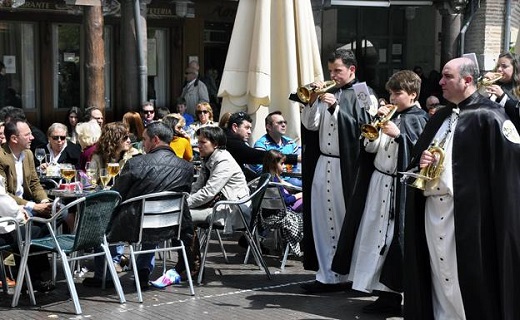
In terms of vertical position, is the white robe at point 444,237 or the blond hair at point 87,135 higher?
the blond hair at point 87,135

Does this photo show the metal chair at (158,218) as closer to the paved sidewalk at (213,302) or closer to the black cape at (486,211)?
the paved sidewalk at (213,302)

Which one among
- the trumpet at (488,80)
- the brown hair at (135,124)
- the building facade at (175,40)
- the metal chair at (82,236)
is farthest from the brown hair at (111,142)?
the building facade at (175,40)

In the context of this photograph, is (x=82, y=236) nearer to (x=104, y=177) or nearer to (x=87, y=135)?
(x=104, y=177)

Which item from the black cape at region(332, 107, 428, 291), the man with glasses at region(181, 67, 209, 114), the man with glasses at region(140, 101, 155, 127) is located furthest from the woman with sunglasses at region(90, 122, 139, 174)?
the man with glasses at region(181, 67, 209, 114)

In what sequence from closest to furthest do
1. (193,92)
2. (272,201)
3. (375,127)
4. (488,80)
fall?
(488,80) < (375,127) < (272,201) < (193,92)

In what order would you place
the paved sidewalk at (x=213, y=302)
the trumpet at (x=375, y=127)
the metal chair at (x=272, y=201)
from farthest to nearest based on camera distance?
the metal chair at (x=272, y=201)
the paved sidewalk at (x=213, y=302)
the trumpet at (x=375, y=127)

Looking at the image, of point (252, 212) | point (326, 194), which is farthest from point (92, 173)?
point (326, 194)

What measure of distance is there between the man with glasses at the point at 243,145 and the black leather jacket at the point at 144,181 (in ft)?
6.17

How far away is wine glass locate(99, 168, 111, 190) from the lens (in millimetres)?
8250

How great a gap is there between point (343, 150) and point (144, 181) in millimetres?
1637

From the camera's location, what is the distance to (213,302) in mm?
7414

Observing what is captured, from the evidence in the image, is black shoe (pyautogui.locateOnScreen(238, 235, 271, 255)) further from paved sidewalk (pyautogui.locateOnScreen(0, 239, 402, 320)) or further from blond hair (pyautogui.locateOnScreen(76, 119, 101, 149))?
blond hair (pyautogui.locateOnScreen(76, 119, 101, 149))

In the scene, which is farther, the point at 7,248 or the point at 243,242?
the point at 243,242

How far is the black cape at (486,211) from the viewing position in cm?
545
